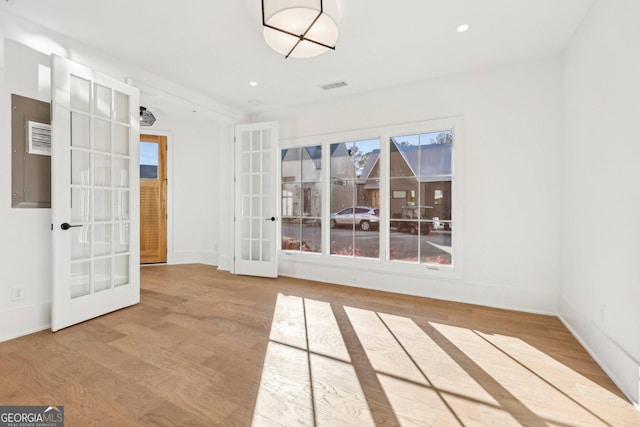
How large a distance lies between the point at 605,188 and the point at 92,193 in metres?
4.54

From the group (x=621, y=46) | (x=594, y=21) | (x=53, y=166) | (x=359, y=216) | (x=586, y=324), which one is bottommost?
(x=586, y=324)

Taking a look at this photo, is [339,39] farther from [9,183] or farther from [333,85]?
[9,183]

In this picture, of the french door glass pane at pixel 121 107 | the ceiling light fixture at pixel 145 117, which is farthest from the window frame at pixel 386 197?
the french door glass pane at pixel 121 107

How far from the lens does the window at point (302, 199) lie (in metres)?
4.52

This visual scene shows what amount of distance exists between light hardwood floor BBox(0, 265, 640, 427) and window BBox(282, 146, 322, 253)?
1.58 m

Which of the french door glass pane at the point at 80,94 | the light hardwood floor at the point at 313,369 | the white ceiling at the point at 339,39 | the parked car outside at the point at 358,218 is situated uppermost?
the white ceiling at the point at 339,39

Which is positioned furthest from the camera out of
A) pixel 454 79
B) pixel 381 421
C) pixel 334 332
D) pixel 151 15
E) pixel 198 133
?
pixel 198 133

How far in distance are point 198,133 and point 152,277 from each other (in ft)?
9.55

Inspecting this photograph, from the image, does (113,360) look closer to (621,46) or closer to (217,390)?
(217,390)

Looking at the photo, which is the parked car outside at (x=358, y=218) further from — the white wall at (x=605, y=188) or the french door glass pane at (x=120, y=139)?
the french door glass pane at (x=120, y=139)

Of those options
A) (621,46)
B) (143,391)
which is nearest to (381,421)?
(143,391)

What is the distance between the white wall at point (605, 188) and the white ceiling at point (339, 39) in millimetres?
456

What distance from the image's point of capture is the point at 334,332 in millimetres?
2605

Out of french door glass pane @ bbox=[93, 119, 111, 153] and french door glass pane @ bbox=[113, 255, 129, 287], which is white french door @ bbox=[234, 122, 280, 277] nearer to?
french door glass pane @ bbox=[113, 255, 129, 287]
